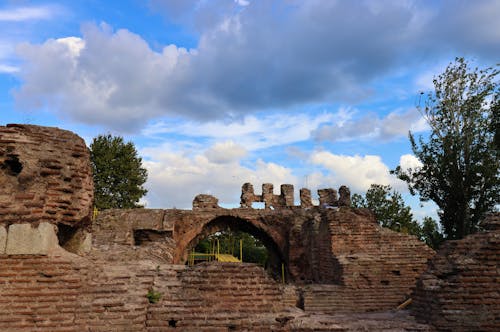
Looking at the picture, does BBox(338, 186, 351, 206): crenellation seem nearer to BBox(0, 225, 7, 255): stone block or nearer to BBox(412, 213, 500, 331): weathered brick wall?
BBox(412, 213, 500, 331): weathered brick wall

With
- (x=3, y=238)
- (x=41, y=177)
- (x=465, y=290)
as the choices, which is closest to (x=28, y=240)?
(x=3, y=238)

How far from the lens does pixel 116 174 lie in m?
24.4

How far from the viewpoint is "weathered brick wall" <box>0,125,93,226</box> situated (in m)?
4.73

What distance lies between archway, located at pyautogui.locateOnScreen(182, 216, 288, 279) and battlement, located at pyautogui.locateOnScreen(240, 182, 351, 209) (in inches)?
166

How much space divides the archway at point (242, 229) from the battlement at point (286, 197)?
166 inches

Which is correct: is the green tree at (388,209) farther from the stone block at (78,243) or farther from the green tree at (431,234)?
the stone block at (78,243)

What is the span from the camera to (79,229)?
18.3ft

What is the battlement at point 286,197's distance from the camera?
20734mm

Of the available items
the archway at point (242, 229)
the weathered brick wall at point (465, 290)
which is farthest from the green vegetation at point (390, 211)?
the weathered brick wall at point (465, 290)

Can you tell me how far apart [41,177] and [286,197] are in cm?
1639

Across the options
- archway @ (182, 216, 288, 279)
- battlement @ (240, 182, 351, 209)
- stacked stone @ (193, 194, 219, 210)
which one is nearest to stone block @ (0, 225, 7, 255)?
archway @ (182, 216, 288, 279)

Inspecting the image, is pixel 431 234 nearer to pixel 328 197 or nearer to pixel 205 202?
pixel 328 197

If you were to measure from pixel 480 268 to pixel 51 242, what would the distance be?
570 cm

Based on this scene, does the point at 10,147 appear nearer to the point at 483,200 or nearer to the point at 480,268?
the point at 480,268
